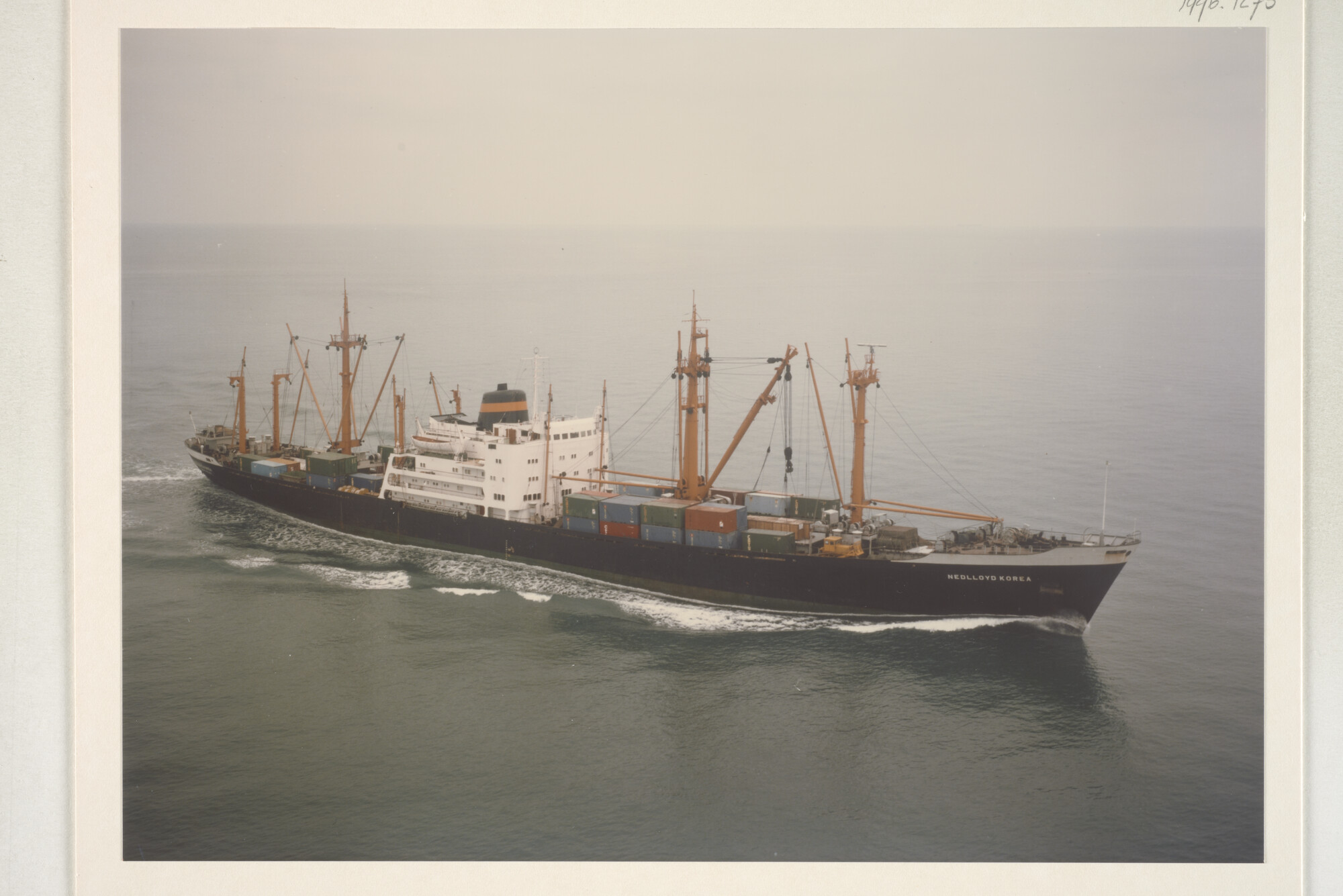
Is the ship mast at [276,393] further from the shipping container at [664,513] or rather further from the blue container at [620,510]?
the shipping container at [664,513]

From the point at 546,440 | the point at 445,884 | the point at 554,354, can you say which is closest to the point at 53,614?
the point at 445,884

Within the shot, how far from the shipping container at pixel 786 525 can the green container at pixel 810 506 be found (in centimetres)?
32

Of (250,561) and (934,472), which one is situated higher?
(934,472)

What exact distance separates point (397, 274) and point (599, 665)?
5.72 m

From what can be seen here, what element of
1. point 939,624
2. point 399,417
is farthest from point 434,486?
point 939,624

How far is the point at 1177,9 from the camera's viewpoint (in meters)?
8.22

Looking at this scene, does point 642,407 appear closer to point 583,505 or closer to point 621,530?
point 583,505

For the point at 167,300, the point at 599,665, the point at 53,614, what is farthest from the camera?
the point at 599,665

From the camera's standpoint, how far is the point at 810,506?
48.1ft

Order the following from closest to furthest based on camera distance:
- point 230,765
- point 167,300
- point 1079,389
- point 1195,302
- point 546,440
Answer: point 230,765, point 1195,302, point 167,300, point 1079,389, point 546,440

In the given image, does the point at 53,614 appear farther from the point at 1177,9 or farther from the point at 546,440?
the point at 1177,9

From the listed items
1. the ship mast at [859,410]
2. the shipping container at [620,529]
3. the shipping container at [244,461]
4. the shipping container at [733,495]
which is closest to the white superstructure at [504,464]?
the shipping container at [620,529]

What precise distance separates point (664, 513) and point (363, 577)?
458 cm

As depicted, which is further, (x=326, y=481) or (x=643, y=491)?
(x=326, y=481)
